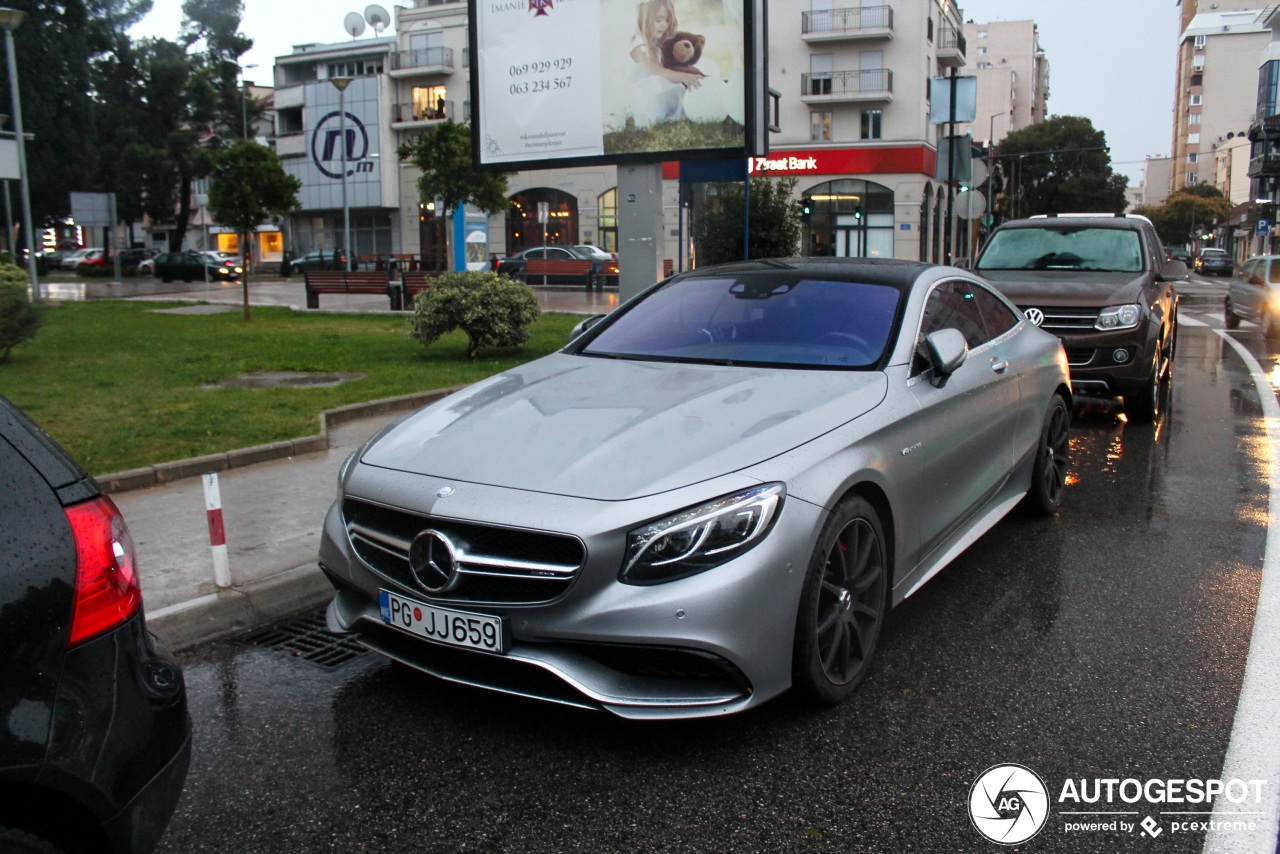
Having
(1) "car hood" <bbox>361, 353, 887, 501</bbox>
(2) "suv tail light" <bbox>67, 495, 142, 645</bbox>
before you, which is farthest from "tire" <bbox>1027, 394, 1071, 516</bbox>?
(2) "suv tail light" <bbox>67, 495, 142, 645</bbox>

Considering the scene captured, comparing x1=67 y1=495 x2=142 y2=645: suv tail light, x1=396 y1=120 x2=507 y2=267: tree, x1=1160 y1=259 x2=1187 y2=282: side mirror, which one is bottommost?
x1=67 y1=495 x2=142 y2=645: suv tail light

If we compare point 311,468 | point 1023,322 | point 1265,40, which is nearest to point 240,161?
point 311,468

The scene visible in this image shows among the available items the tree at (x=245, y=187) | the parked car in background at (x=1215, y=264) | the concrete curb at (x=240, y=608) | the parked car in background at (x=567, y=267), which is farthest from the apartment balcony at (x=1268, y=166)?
the concrete curb at (x=240, y=608)

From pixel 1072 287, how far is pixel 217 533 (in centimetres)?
764

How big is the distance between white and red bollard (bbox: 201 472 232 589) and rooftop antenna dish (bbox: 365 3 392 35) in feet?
215

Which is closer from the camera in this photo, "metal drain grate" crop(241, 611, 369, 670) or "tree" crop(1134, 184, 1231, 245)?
"metal drain grate" crop(241, 611, 369, 670)

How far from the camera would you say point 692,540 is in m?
3.20

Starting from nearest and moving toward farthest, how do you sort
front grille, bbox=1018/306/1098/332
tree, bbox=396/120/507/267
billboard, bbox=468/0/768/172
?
front grille, bbox=1018/306/1098/332
billboard, bbox=468/0/768/172
tree, bbox=396/120/507/267

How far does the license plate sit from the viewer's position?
3.26m

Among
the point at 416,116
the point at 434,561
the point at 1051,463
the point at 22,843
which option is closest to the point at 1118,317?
the point at 1051,463

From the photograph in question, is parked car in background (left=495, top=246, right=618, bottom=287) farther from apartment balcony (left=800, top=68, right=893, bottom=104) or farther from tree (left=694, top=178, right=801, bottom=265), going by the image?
tree (left=694, top=178, right=801, bottom=265)

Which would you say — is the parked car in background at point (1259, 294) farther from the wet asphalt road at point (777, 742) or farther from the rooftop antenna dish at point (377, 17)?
the rooftop antenna dish at point (377, 17)

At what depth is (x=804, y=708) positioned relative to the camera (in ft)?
12.1

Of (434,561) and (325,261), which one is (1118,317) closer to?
(434,561)
